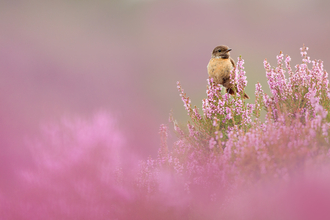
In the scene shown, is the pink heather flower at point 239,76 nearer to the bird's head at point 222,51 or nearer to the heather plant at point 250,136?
the heather plant at point 250,136

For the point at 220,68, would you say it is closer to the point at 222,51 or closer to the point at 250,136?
the point at 222,51

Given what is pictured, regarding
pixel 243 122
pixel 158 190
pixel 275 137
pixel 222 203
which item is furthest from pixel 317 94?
pixel 158 190

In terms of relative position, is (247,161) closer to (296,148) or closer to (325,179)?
(296,148)

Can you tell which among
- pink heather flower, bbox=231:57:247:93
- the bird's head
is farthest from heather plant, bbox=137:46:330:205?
the bird's head

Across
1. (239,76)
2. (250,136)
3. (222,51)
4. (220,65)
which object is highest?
(222,51)

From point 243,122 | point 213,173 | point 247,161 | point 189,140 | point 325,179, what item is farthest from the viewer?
point 189,140

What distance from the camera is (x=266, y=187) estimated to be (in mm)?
2891

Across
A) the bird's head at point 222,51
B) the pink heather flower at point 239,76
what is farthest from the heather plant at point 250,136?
the bird's head at point 222,51

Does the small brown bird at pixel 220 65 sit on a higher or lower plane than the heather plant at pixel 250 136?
higher

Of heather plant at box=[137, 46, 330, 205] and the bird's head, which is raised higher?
the bird's head

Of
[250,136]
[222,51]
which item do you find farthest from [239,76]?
[250,136]

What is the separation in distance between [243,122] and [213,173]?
1.16 metres

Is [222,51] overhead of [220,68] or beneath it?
overhead

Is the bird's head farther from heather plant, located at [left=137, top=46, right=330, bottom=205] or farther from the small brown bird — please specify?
heather plant, located at [left=137, top=46, right=330, bottom=205]
